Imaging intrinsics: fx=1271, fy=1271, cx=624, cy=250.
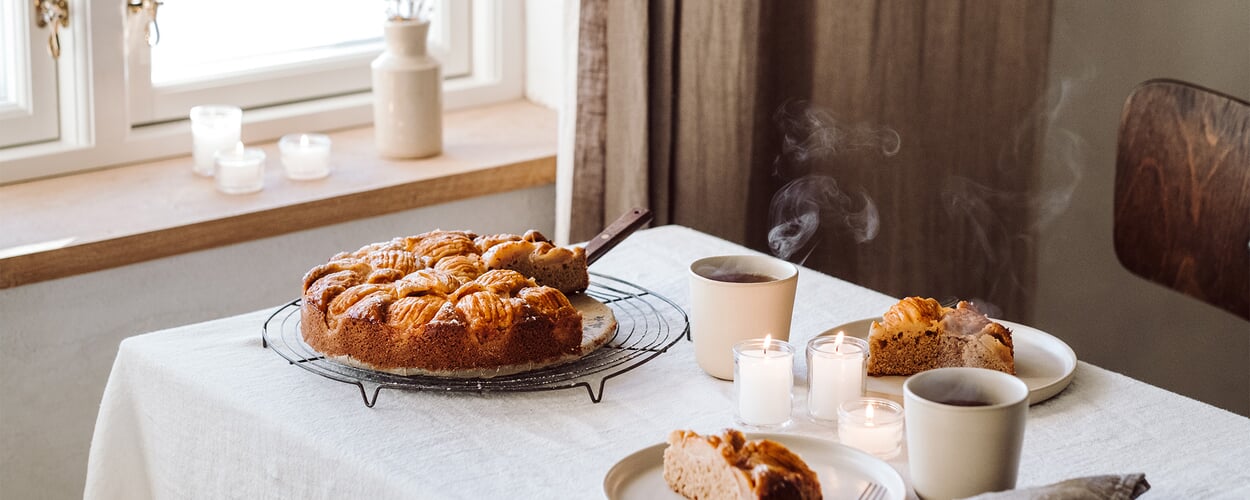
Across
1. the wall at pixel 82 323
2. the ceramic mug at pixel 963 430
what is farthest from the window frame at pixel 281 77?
the ceramic mug at pixel 963 430

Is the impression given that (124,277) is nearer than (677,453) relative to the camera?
No

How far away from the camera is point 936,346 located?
1168 millimetres

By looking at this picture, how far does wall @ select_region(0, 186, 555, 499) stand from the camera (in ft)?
6.40

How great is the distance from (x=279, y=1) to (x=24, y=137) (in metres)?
0.57

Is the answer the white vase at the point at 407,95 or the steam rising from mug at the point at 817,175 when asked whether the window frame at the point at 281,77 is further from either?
the steam rising from mug at the point at 817,175

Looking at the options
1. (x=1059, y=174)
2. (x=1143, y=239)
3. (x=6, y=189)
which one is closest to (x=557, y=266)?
(x=1143, y=239)

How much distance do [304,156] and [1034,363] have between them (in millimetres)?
1438

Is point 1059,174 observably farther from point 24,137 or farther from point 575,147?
point 24,137

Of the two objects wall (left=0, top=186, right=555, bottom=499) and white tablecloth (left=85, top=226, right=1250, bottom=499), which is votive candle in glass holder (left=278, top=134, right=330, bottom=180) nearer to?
wall (left=0, top=186, right=555, bottom=499)

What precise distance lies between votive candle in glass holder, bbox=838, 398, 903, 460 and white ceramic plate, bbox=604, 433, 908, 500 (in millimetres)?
49

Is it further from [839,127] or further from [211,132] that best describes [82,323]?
[839,127]

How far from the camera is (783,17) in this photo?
2.35m

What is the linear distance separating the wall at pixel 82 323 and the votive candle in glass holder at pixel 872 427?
137 cm

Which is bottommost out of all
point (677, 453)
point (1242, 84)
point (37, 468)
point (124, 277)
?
point (37, 468)
